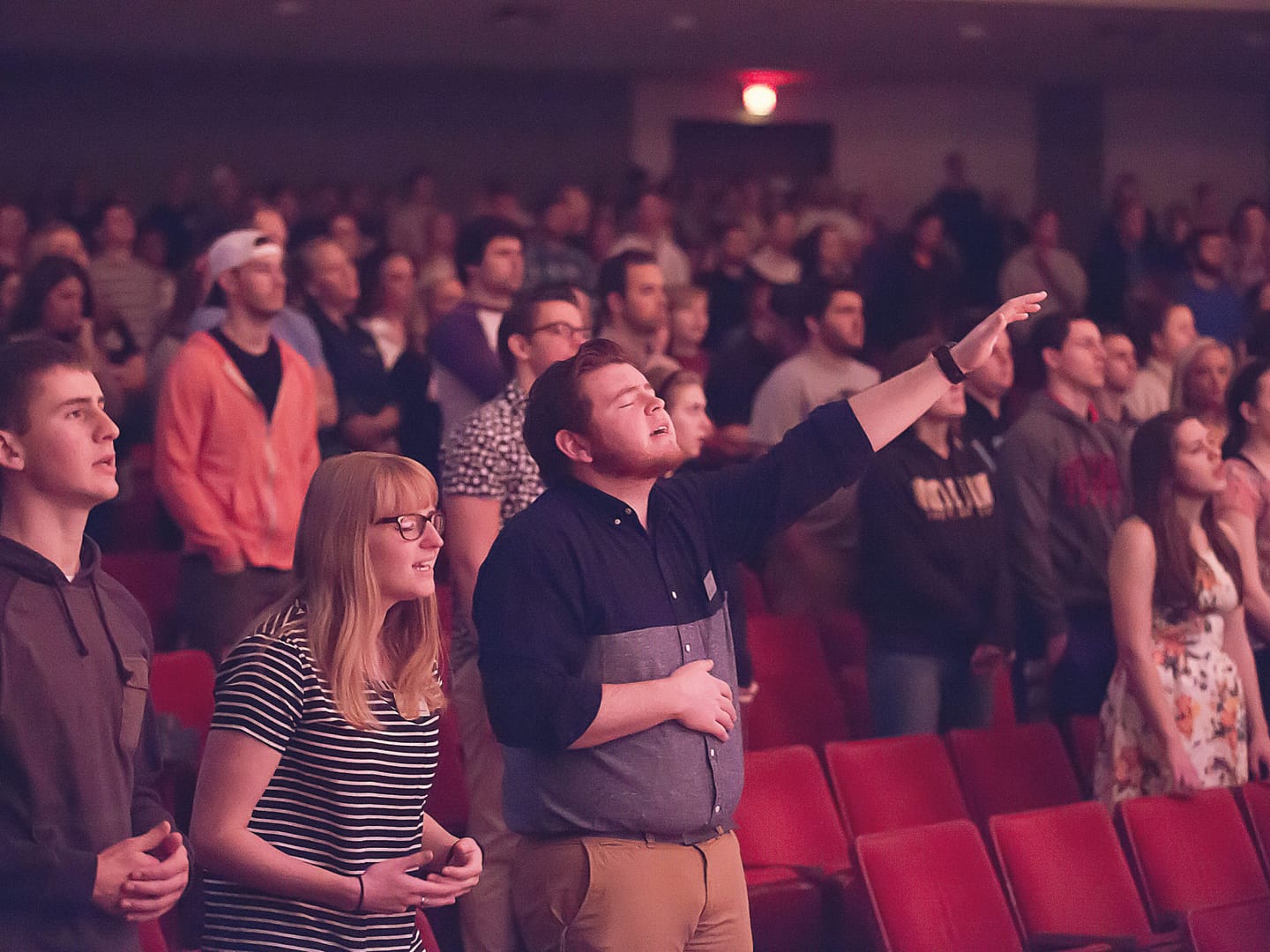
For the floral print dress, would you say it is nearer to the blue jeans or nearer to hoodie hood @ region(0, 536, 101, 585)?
the blue jeans

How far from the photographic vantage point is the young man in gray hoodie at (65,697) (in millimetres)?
1814

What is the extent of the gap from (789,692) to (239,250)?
166cm

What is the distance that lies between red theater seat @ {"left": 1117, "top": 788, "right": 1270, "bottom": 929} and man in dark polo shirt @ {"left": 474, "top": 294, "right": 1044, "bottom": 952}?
4.18 ft

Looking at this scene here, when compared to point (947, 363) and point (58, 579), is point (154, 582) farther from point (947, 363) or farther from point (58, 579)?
point (947, 363)

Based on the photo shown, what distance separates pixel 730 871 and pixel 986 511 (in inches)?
68.9

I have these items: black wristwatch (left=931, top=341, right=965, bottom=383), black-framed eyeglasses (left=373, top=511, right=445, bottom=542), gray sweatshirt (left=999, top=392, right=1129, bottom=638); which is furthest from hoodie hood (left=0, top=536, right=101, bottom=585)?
gray sweatshirt (left=999, top=392, right=1129, bottom=638)

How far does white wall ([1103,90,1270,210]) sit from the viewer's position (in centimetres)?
1141

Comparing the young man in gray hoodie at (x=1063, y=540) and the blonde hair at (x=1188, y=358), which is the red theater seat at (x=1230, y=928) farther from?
the blonde hair at (x=1188, y=358)

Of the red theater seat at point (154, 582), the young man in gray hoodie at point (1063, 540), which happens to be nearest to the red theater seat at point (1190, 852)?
the young man in gray hoodie at point (1063, 540)

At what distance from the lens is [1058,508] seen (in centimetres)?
418

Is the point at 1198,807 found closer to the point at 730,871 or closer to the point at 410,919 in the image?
the point at 730,871

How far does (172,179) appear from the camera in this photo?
932 cm

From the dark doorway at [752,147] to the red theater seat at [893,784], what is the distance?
27.0 feet

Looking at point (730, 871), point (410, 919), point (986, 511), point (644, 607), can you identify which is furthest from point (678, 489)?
point (986, 511)
